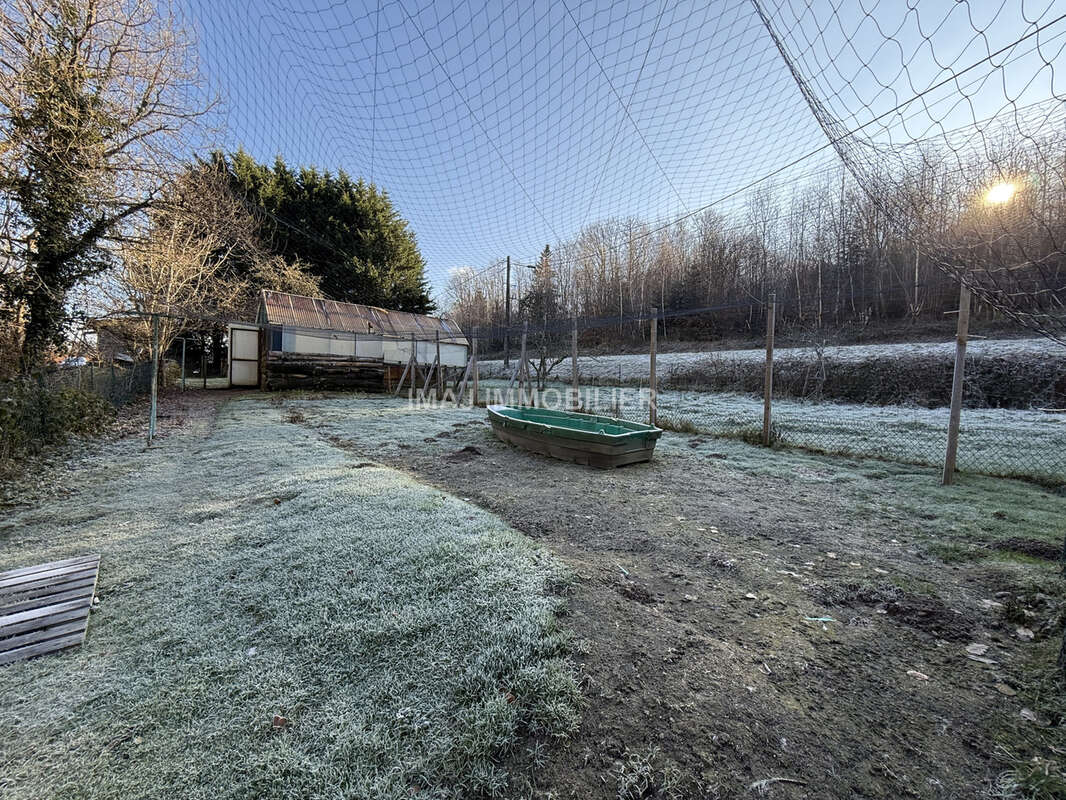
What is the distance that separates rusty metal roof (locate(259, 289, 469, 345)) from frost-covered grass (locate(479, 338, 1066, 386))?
15.6 ft

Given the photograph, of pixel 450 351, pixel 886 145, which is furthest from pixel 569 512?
pixel 450 351

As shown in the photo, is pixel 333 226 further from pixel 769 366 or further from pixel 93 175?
pixel 769 366

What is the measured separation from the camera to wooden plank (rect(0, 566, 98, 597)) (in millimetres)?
2291

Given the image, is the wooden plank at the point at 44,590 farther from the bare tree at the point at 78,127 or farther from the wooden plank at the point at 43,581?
the bare tree at the point at 78,127

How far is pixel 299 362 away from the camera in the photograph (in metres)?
14.7

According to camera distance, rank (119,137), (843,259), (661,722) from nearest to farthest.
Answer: (661,722), (119,137), (843,259)

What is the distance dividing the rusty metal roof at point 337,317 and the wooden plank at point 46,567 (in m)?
10.7

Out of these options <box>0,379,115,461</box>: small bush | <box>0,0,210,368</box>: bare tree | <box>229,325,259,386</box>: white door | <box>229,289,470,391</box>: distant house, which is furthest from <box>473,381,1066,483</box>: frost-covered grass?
<box>229,325,259,386</box>: white door

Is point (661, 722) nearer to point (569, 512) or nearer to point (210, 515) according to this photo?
point (569, 512)

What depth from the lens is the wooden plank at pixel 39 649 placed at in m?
1.82

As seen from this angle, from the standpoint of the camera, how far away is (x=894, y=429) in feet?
24.1

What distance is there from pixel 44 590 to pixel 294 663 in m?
1.73

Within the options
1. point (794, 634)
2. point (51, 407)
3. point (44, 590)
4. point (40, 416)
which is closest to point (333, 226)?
point (51, 407)

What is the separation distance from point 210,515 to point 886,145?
19.4 ft
